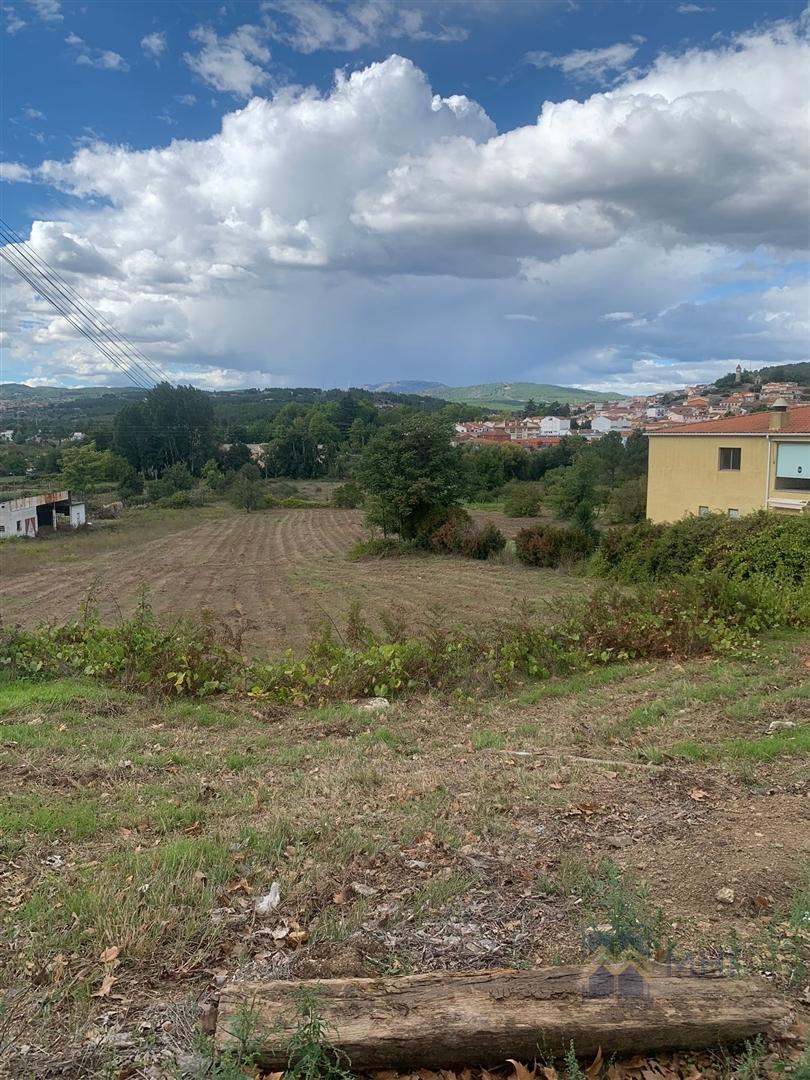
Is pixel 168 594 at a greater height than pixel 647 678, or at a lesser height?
lesser

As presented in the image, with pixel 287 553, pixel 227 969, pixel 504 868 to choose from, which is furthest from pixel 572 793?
pixel 287 553

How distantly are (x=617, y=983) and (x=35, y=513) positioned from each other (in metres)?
48.2

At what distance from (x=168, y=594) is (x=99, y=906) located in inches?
954

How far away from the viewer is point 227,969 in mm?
2633

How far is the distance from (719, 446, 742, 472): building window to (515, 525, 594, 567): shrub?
5.87 metres

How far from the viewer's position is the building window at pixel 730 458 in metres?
26.5

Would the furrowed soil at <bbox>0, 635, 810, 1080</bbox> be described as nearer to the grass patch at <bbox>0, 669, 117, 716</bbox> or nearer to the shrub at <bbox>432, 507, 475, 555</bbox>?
the grass patch at <bbox>0, 669, 117, 716</bbox>

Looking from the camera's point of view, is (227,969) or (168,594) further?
(168,594)

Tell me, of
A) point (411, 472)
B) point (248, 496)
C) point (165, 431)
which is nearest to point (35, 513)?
point (248, 496)

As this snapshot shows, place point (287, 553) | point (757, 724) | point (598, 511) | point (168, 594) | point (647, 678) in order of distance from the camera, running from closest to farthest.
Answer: point (757, 724) → point (647, 678) → point (168, 594) → point (287, 553) → point (598, 511)

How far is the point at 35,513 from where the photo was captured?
1734 inches

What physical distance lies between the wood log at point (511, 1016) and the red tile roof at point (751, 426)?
25.8 m

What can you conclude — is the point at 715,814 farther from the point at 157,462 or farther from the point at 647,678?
the point at 157,462

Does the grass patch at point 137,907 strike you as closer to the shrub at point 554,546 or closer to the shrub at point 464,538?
the shrub at point 554,546
